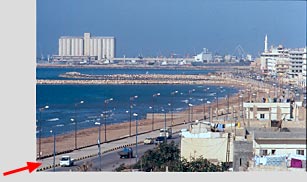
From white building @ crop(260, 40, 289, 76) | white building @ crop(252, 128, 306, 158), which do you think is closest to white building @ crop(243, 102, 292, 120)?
white building @ crop(252, 128, 306, 158)

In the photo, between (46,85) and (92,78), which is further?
(92,78)

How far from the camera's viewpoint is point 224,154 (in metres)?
3.08

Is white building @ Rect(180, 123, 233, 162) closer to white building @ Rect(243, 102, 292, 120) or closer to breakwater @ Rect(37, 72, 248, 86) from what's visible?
white building @ Rect(243, 102, 292, 120)

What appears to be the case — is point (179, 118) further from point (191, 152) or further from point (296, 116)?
point (191, 152)

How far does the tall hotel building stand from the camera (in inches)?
1284

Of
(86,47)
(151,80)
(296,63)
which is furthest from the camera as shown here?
(86,47)

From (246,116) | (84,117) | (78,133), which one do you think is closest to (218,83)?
(84,117)

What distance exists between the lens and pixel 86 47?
111 ft

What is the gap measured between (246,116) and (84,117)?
4.92 meters

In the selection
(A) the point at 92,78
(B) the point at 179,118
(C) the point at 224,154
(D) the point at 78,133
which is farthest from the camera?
(A) the point at 92,78

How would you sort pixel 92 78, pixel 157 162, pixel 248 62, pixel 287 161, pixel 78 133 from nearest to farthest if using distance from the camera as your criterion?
pixel 287 161 → pixel 157 162 → pixel 78 133 → pixel 92 78 → pixel 248 62

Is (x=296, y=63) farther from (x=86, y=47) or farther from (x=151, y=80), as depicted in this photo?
(x=86, y=47)

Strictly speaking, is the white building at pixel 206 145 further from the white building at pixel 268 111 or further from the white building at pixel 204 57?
the white building at pixel 204 57

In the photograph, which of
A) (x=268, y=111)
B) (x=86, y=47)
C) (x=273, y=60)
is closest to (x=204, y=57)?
(x=86, y=47)
